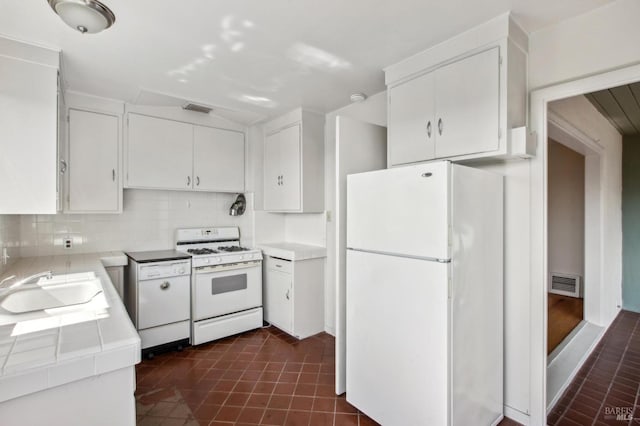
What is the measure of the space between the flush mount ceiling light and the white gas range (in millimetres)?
2087

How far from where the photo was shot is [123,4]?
1680mm

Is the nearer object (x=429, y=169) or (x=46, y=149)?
(x=429, y=169)

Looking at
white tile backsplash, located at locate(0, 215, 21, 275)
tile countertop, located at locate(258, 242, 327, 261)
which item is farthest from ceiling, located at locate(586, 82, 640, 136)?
white tile backsplash, located at locate(0, 215, 21, 275)

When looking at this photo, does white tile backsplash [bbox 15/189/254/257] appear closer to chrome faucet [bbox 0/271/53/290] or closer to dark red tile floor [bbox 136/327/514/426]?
chrome faucet [bbox 0/271/53/290]

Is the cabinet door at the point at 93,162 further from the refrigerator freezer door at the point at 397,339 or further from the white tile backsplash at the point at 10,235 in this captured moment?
the refrigerator freezer door at the point at 397,339

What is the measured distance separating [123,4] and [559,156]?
593 centimetres

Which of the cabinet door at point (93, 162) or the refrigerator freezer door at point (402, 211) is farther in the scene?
the cabinet door at point (93, 162)

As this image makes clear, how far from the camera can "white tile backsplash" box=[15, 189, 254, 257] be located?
115 inches

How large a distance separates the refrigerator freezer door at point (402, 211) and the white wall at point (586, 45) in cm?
100

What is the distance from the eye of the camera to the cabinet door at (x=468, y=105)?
1863mm

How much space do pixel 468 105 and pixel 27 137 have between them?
2.68 meters

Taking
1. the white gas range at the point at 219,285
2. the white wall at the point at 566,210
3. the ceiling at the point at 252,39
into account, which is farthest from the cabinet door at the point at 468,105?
the white wall at the point at 566,210

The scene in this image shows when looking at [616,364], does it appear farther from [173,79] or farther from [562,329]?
[173,79]

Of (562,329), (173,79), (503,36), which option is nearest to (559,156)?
(562,329)
